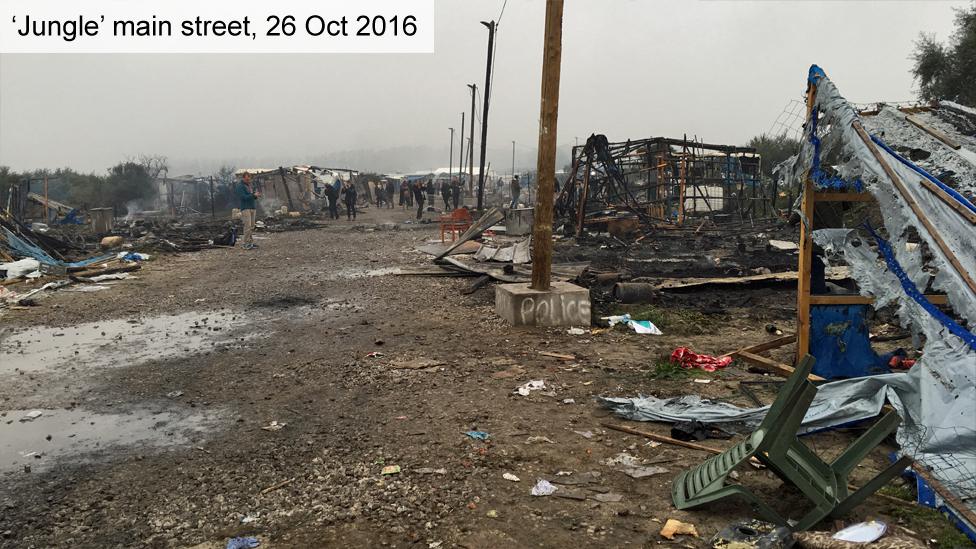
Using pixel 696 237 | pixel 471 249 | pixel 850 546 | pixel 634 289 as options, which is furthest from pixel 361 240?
pixel 850 546

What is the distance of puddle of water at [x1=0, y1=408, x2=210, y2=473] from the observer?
423 centimetres

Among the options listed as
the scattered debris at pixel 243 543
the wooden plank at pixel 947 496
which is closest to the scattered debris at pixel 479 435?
the scattered debris at pixel 243 543

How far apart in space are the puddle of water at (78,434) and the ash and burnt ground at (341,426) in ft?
0.07

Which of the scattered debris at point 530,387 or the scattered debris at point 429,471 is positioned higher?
the scattered debris at point 530,387

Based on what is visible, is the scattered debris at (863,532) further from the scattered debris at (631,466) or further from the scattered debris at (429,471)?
the scattered debris at (429,471)

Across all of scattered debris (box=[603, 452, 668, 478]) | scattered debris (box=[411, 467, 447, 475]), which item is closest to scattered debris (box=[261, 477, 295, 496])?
scattered debris (box=[411, 467, 447, 475])

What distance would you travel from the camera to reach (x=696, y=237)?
17.5 metres

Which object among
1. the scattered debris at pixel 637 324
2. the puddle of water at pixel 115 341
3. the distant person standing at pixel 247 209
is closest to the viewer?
the puddle of water at pixel 115 341

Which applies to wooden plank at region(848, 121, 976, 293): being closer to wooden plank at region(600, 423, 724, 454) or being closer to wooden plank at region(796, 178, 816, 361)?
wooden plank at region(796, 178, 816, 361)

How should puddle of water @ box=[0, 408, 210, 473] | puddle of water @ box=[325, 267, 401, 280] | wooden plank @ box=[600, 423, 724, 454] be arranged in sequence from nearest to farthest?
1. wooden plank @ box=[600, 423, 724, 454]
2. puddle of water @ box=[0, 408, 210, 473]
3. puddle of water @ box=[325, 267, 401, 280]

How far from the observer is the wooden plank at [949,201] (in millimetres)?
3388

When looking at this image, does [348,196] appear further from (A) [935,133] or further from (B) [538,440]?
(A) [935,133]

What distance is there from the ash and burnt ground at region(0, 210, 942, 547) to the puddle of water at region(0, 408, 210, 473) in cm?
2

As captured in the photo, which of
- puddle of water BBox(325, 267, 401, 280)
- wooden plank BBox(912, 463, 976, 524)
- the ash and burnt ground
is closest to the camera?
wooden plank BBox(912, 463, 976, 524)
